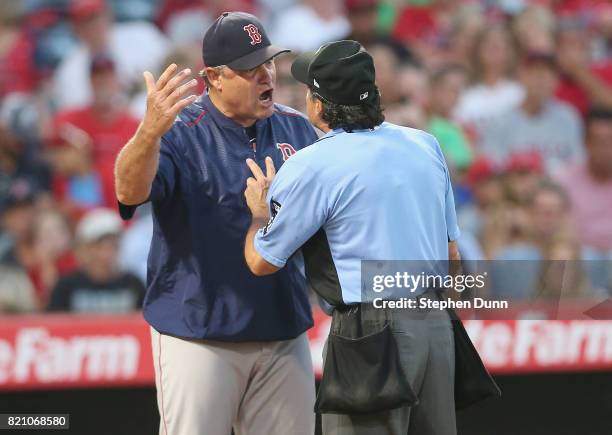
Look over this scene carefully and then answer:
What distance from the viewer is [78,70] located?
757 cm

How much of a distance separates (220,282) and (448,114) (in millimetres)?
4759

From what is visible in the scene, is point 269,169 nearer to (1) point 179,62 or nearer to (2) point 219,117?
(2) point 219,117

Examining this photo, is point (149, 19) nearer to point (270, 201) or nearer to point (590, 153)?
point (590, 153)

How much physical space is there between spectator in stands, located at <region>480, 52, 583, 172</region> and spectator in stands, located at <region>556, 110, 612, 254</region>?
0.54ft

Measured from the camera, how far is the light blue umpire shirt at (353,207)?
3.19 metres

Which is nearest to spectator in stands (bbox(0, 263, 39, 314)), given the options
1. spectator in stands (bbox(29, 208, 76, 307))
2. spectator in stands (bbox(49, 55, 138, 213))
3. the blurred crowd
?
the blurred crowd

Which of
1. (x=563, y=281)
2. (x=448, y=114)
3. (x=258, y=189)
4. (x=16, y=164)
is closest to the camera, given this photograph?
(x=258, y=189)

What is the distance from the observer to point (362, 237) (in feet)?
10.5

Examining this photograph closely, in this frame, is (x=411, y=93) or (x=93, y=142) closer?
(x=93, y=142)

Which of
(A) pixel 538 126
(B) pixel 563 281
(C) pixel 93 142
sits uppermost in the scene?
(C) pixel 93 142

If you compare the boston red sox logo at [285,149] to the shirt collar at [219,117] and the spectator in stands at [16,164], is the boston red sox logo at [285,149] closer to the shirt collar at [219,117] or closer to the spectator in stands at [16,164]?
the shirt collar at [219,117]

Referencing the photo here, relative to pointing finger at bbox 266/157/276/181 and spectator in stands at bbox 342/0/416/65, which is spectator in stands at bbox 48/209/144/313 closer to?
spectator in stands at bbox 342/0/416/65

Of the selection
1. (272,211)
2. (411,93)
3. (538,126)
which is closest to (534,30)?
(538,126)

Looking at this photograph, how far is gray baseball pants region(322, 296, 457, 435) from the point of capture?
3.22 m
